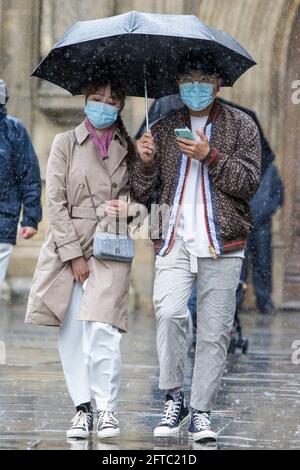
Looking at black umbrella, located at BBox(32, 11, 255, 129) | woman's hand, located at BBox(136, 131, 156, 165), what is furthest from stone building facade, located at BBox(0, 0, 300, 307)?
woman's hand, located at BBox(136, 131, 156, 165)

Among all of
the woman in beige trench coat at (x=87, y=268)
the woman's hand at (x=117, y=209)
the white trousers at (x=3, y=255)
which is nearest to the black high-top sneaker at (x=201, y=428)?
the woman in beige trench coat at (x=87, y=268)

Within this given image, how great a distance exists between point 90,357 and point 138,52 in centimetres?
155

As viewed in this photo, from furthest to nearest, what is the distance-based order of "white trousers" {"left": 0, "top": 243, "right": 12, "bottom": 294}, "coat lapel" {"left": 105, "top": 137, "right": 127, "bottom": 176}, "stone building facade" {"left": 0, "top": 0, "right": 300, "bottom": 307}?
"stone building facade" {"left": 0, "top": 0, "right": 300, "bottom": 307}
"white trousers" {"left": 0, "top": 243, "right": 12, "bottom": 294}
"coat lapel" {"left": 105, "top": 137, "right": 127, "bottom": 176}

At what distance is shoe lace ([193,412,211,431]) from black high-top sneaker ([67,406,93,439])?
1.72 feet

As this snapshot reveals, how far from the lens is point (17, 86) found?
1731 cm

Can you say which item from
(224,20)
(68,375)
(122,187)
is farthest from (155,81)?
(224,20)

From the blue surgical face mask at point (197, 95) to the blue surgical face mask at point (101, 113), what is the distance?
370 millimetres

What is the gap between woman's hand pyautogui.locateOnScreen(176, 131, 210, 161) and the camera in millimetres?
6852

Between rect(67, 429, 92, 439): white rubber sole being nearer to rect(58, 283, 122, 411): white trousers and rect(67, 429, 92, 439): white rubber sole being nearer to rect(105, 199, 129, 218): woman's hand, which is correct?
rect(58, 283, 122, 411): white trousers

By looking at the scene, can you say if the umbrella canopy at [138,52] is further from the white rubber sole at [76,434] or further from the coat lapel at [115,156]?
the white rubber sole at [76,434]

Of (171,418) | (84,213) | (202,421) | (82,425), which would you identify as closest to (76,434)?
(82,425)

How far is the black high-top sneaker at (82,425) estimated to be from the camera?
6927mm

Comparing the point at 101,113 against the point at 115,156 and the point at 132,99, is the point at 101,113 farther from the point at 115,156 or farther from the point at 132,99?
the point at 132,99

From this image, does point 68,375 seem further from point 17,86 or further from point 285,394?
point 17,86
